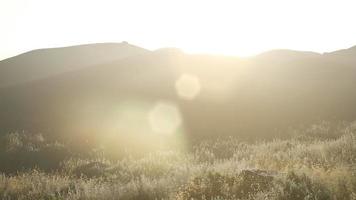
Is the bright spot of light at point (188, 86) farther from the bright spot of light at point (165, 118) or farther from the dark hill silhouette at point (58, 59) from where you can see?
the dark hill silhouette at point (58, 59)

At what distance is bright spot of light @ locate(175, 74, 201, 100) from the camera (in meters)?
34.7

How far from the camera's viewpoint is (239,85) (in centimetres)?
3738

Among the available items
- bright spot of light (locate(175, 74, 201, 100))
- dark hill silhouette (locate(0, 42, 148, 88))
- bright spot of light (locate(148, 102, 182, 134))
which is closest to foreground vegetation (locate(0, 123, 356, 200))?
bright spot of light (locate(148, 102, 182, 134))

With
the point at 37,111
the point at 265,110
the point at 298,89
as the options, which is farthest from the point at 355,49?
the point at 37,111

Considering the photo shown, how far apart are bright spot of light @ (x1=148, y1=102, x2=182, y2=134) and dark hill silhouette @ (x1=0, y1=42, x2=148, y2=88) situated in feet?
156

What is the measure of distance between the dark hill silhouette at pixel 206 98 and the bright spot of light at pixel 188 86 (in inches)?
18.3

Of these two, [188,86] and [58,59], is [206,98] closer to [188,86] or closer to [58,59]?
[188,86]

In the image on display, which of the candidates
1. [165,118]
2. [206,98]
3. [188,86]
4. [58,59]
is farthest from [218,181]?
[58,59]

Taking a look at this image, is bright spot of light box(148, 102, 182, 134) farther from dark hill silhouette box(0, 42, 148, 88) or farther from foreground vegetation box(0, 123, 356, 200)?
dark hill silhouette box(0, 42, 148, 88)

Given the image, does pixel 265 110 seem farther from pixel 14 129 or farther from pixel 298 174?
pixel 298 174

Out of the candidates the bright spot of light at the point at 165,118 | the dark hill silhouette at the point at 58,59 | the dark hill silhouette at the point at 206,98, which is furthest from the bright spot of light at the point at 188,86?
the dark hill silhouette at the point at 58,59

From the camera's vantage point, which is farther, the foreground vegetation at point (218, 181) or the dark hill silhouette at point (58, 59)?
the dark hill silhouette at point (58, 59)

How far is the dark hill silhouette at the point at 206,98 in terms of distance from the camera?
88.5 ft

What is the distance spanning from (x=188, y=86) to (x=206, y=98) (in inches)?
266
